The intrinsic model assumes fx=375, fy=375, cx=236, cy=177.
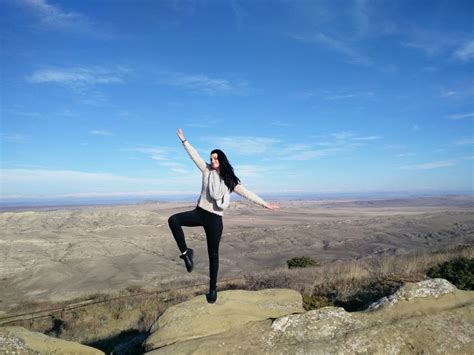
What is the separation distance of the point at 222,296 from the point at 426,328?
3277mm

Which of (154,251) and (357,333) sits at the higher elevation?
(357,333)

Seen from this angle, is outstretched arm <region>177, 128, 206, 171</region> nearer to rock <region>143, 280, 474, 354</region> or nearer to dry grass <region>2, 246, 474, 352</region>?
rock <region>143, 280, 474, 354</region>

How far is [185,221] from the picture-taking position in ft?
19.4

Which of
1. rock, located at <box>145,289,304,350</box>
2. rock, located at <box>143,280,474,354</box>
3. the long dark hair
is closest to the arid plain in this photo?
rock, located at <box>145,289,304,350</box>

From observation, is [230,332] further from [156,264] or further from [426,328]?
[156,264]

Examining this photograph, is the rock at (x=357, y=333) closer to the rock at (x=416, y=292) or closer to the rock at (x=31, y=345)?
the rock at (x=416, y=292)

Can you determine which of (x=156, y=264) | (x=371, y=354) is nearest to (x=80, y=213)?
(x=156, y=264)

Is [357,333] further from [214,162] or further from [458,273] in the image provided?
[458,273]

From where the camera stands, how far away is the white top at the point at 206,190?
19.0 feet

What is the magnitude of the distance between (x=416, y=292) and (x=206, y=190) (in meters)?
3.56

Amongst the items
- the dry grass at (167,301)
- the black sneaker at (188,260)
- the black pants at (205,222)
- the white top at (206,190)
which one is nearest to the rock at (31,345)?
the black sneaker at (188,260)

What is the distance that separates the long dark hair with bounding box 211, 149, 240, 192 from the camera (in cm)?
585

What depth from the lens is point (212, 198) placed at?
5742mm

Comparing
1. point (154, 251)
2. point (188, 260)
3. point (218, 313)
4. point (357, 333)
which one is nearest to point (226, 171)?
point (188, 260)
